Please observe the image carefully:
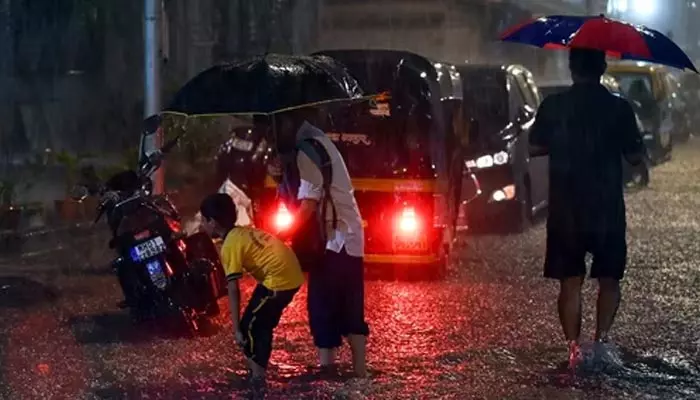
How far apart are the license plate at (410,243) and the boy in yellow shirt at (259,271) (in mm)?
4090

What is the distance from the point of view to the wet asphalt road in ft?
25.3

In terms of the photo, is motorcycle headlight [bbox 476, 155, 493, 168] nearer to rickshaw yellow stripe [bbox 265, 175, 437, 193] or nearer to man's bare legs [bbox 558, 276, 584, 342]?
rickshaw yellow stripe [bbox 265, 175, 437, 193]

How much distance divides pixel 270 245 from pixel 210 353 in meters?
1.38

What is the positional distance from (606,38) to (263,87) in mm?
2112

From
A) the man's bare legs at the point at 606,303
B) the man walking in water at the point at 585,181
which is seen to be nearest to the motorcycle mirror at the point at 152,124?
the man walking in water at the point at 585,181

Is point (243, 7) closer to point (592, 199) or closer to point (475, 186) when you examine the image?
point (475, 186)

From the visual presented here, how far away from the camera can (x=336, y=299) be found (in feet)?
25.5

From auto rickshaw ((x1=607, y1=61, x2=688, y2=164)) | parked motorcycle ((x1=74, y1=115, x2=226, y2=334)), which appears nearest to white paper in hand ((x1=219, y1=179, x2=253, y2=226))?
parked motorcycle ((x1=74, y1=115, x2=226, y2=334))

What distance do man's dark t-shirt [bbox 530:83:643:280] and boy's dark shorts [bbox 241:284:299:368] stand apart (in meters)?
1.85

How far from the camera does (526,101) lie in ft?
54.0

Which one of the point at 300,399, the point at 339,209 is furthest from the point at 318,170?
the point at 300,399

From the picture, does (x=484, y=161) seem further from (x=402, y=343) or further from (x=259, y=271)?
(x=259, y=271)

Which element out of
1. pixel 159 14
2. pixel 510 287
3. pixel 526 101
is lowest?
pixel 510 287

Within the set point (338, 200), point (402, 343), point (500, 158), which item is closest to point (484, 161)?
point (500, 158)
